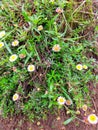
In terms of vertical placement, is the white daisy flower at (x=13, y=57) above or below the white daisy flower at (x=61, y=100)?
above

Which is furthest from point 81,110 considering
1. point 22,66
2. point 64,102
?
point 22,66

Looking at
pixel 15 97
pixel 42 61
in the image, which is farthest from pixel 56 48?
pixel 15 97

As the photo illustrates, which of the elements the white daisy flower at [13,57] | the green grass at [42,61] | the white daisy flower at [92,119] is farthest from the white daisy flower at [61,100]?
the white daisy flower at [13,57]

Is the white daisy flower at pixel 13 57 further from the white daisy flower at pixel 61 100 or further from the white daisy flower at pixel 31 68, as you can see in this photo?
the white daisy flower at pixel 61 100

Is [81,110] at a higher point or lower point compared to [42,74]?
lower

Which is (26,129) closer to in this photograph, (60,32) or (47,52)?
(47,52)

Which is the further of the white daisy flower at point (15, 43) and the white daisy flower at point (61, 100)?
the white daisy flower at point (15, 43)

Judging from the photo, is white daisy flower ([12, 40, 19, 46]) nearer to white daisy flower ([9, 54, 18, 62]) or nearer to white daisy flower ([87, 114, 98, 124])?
white daisy flower ([9, 54, 18, 62])

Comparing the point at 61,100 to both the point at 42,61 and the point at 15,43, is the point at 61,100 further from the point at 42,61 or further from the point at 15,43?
the point at 15,43

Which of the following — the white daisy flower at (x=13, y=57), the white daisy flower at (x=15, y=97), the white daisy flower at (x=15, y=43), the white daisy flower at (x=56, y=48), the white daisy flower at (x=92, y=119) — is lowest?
the white daisy flower at (x=92, y=119)
